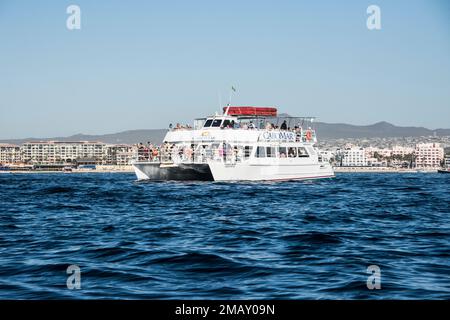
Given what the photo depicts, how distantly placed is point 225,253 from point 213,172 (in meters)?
35.7

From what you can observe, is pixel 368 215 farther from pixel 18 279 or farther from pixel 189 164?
pixel 189 164

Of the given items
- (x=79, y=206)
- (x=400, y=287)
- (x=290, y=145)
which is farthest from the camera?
(x=290, y=145)

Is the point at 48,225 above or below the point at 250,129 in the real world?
below

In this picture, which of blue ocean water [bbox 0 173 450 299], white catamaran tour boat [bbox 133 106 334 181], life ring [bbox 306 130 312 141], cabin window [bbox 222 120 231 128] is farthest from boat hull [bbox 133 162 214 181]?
blue ocean water [bbox 0 173 450 299]

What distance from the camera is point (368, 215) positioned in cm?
2223

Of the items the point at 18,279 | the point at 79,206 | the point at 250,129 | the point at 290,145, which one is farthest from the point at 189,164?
the point at 18,279

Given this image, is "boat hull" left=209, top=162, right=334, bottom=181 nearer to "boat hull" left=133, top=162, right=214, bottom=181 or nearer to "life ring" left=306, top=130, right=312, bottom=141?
"boat hull" left=133, top=162, right=214, bottom=181

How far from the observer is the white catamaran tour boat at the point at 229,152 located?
162 feet

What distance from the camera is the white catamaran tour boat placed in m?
49.3

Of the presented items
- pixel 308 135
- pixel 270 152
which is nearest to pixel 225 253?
pixel 270 152

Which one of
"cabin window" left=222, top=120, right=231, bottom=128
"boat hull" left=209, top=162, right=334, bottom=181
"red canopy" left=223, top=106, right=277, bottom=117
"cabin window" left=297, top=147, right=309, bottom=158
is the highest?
"red canopy" left=223, top=106, right=277, bottom=117

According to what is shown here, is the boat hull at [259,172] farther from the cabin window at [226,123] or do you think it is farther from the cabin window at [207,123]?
the cabin window at [207,123]

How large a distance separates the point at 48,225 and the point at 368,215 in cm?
1065
